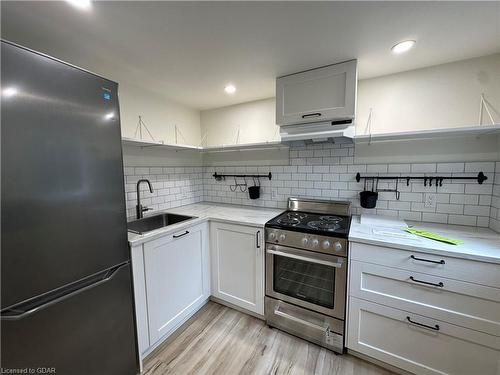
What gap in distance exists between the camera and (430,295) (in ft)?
4.14

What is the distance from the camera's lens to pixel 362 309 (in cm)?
145

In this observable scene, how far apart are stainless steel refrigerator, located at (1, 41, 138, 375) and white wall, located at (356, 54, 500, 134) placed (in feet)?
6.81

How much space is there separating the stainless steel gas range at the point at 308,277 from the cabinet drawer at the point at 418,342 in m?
0.14

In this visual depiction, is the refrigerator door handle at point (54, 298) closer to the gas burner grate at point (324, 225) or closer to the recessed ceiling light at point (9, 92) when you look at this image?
the recessed ceiling light at point (9, 92)

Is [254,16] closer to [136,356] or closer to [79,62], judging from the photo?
[79,62]

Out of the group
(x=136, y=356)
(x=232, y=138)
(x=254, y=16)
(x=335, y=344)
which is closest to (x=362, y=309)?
(x=335, y=344)

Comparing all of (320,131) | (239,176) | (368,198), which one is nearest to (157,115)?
(239,176)

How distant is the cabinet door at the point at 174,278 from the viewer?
4.97ft

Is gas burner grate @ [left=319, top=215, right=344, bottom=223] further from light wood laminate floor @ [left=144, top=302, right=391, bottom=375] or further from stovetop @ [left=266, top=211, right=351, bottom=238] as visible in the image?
light wood laminate floor @ [left=144, top=302, right=391, bottom=375]

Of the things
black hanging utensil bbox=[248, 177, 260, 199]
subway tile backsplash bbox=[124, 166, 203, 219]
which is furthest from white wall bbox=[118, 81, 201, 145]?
black hanging utensil bbox=[248, 177, 260, 199]

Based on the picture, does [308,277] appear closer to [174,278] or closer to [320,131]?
[174,278]

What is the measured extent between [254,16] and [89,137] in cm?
110

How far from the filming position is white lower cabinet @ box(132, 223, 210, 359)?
1438mm

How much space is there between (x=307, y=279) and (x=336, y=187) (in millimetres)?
940
